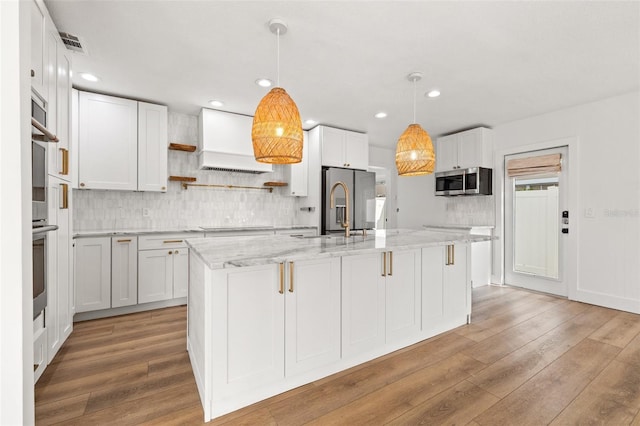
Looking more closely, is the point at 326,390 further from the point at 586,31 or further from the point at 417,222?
the point at 417,222

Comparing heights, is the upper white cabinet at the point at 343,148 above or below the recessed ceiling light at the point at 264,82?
below

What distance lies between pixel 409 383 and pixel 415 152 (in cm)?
180

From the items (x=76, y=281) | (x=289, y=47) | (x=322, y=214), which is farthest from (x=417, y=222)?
(x=76, y=281)

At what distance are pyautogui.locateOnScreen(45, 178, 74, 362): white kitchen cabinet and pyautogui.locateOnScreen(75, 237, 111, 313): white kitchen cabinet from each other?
47 centimetres

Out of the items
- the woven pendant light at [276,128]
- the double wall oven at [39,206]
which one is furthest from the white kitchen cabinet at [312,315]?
the double wall oven at [39,206]

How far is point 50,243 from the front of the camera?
209 centimetres

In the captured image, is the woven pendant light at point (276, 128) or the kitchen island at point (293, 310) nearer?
the kitchen island at point (293, 310)

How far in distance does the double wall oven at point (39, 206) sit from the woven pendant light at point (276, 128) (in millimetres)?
1144

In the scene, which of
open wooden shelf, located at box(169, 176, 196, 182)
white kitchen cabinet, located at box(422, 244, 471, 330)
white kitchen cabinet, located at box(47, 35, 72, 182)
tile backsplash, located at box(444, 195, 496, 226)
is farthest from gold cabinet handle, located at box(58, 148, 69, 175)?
tile backsplash, located at box(444, 195, 496, 226)

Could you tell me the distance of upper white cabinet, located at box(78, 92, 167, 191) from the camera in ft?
10.8

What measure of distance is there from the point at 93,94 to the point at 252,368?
11.3 ft

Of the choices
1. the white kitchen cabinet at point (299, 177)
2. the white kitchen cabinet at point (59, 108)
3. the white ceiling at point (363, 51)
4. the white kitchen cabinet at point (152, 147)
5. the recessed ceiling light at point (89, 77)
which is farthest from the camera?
the white kitchen cabinet at point (299, 177)

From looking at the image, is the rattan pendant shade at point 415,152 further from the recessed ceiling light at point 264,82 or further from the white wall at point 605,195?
the white wall at point 605,195

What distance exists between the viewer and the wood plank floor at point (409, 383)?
5.35ft
